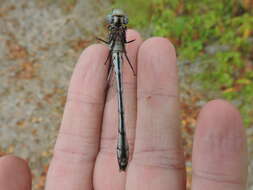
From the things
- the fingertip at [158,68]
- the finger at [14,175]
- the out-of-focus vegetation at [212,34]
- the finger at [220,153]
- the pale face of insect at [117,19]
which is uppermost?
the out-of-focus vegetation at [212,34]

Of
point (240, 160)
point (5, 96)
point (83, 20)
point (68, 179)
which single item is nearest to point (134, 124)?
point (68, 179)

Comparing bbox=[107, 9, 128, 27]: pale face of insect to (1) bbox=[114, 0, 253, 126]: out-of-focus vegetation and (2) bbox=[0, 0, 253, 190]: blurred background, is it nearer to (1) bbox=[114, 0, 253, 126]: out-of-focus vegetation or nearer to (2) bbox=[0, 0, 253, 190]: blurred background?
(2) bbox=[0, 0, 253, 190]: blurred background

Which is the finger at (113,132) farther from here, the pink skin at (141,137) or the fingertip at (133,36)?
the fingertip at (133,36)

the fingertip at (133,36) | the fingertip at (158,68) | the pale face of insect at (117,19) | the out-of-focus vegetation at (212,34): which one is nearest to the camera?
the fingertip at (158,68)

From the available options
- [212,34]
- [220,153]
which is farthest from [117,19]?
[212,34]

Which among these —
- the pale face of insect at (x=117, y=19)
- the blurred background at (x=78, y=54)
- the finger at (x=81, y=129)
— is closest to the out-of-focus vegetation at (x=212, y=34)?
the blurred background at (x=78, y=54)

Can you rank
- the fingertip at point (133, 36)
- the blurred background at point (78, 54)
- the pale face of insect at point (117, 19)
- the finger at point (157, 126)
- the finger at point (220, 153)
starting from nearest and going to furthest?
the finger at point (220, 153)
the finger at point (157, 126)
the pale face of insect at point (117, 19)
the fingertip at point (133, 36)
the blurred background at point (78, 54)

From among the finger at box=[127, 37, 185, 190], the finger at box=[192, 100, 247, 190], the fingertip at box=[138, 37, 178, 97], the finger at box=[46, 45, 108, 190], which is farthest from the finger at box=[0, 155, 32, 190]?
the finger at box=[192, 100, 247, 190]

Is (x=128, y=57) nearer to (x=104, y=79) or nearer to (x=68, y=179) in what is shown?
(x=104, y=79)

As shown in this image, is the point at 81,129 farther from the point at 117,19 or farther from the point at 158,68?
the point at 117,19
